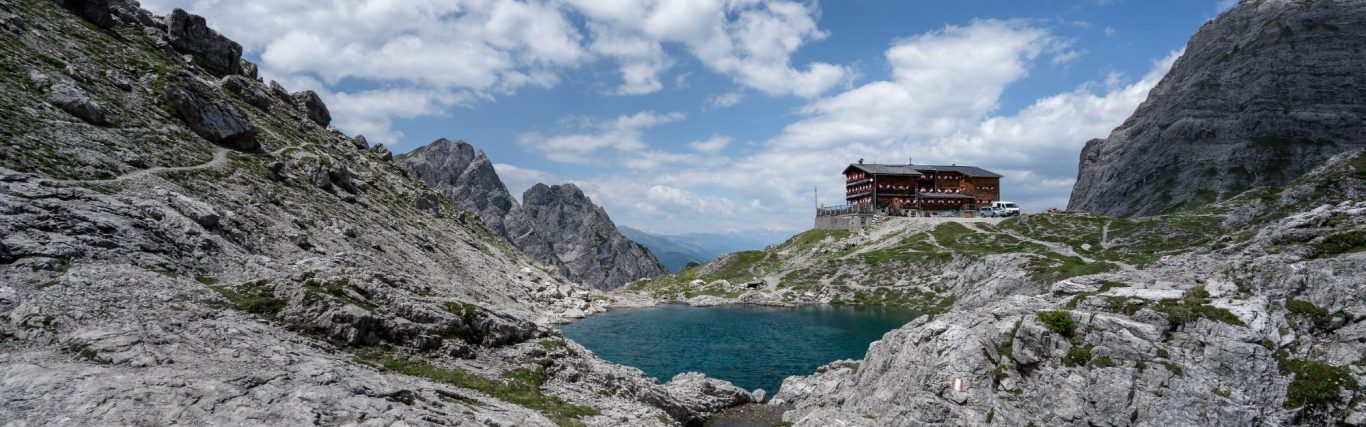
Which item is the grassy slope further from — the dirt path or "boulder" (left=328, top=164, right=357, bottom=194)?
the dirt path

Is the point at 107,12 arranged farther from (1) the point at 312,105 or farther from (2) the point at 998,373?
(2) the point at 998,373

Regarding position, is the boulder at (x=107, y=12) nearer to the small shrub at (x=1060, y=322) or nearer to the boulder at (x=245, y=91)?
the boulder at (x=245, y=91)

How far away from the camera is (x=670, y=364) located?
225 feet

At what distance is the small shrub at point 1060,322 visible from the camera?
2981cm

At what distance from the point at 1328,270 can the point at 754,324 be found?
245 ft

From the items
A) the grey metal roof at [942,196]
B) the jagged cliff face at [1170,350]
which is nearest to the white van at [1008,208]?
the grey metal roof at [942,196]

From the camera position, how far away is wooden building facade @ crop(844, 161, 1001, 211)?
506 ft

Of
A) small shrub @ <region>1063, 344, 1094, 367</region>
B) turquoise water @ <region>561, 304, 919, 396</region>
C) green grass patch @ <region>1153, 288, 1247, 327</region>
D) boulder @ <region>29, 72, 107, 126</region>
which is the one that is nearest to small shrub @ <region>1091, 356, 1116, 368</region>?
small shrub @ <region>1063, 344, 1094, 367</region>

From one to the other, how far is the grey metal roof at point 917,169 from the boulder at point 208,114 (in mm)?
Result: 136181

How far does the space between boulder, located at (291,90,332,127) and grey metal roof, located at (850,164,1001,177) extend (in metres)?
136

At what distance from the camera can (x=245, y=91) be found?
10188 cm

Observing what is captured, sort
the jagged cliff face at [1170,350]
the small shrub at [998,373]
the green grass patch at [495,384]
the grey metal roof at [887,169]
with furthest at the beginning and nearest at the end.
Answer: the grey metal roof at [887,169], the small shrub at [998,373], the green grass patch at [495,384], the jagged cliff face at [1170,350]

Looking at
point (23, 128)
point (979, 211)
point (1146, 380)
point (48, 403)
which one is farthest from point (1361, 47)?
point (23, 128)

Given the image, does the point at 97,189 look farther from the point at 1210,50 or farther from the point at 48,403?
the point at 1210,50
